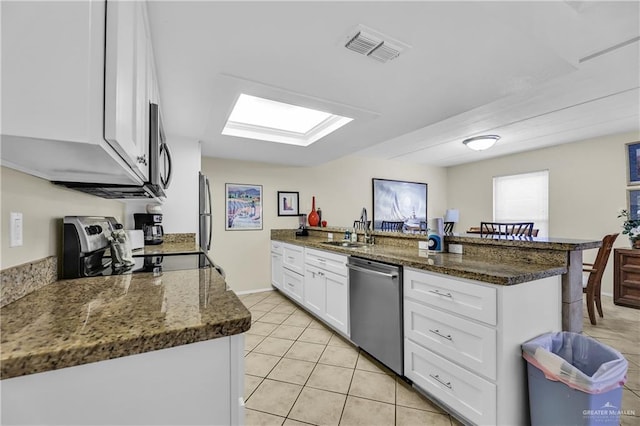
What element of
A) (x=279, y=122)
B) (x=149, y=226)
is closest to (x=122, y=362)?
(x=149, y=226)

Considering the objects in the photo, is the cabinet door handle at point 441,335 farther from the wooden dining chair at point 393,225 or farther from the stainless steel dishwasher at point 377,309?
the wooden dining chair at point 393,225

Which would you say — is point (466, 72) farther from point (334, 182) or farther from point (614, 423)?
point (334, 182)

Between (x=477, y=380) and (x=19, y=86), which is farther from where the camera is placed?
(x=477, y=380)

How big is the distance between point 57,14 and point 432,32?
154cm

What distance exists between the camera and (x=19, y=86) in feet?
1.94

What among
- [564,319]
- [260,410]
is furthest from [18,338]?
[564,319]

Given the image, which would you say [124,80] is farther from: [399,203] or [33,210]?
[399,203]

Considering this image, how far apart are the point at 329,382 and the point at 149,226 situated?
7.33ft

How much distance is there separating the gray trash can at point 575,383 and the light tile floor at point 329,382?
0.51m

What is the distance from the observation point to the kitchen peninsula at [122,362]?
57cm

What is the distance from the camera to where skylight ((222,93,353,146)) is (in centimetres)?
296

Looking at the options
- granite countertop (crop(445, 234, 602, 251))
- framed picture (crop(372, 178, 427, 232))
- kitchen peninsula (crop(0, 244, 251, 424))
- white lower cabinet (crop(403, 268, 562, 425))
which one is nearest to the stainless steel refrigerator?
kitchen peninsula (crop(0, 244, 251, 424))

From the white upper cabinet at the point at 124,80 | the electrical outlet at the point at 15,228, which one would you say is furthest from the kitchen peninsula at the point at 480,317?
the electrical outlet at the point at 15,228

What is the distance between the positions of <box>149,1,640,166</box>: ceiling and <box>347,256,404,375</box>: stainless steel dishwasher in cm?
136
